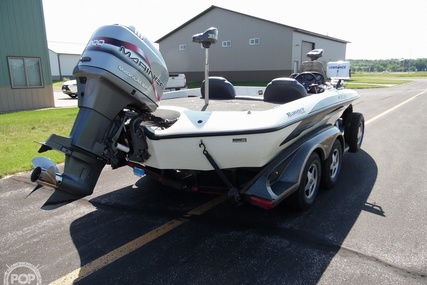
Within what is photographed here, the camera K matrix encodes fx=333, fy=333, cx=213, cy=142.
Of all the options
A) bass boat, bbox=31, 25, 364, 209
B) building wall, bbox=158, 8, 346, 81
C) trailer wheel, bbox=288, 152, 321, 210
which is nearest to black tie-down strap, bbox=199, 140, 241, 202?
bass boat, bbox=31, 25, 364, 209

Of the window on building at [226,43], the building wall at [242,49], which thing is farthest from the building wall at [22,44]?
the window on building at [226,43]

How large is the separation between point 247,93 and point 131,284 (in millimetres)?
5080

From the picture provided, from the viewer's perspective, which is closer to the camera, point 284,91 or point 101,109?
point 101,109

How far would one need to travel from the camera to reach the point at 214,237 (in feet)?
11.0

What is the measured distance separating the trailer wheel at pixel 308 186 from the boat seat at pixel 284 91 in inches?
34.5

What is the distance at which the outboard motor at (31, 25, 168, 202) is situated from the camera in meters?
3.02

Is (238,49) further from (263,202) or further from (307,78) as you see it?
(263,202)

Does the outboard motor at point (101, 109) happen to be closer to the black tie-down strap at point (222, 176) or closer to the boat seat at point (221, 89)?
the black tie-down strap at point (222, 176)

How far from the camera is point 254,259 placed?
296 centimetres

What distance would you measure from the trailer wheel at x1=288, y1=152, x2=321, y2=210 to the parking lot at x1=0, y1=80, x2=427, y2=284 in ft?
0.44

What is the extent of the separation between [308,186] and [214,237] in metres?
1.38

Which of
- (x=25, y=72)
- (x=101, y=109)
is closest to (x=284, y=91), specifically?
(x=101, y=109)

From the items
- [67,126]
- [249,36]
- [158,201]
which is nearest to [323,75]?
[158,201]

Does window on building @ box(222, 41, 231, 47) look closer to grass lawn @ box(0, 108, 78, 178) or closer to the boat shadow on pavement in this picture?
grass lawn @ box(0, 108, 78, 178)
